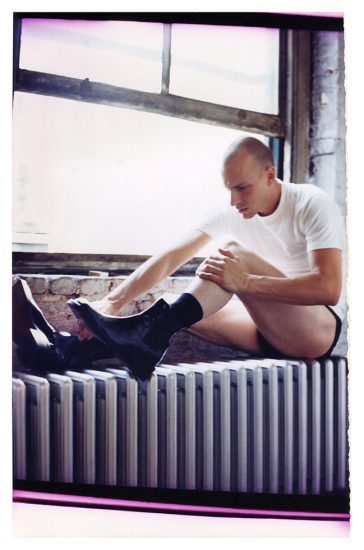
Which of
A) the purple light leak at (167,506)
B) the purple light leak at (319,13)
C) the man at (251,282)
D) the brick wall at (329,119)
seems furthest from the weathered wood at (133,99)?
the purple light leak at (167,506)

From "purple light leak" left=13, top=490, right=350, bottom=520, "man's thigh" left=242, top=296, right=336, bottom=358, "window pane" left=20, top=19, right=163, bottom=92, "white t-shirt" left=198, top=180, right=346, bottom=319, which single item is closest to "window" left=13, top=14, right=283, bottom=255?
"window pane" left=20, top=19, right=163, bottom=92

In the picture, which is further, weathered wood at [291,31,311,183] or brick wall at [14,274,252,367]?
weathered wood at [291,31,311,183]

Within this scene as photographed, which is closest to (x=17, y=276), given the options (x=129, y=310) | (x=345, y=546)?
(x=129, y=310)

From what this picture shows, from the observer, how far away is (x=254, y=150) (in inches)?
84.8

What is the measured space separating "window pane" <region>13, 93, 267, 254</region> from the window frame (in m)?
0.04

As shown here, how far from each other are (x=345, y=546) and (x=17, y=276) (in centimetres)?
164

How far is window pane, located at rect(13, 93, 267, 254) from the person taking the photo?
2.15 metres

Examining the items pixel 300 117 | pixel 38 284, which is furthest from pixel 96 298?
pixel 300 117

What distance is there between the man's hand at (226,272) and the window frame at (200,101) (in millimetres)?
61

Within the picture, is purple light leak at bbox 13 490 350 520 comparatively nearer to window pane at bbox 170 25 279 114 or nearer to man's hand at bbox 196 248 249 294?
man's hand at bbox 196 248 249 294

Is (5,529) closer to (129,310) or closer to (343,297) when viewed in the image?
(129,310)

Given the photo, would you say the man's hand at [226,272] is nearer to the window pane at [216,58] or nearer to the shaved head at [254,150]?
the shaved head at [254,150]

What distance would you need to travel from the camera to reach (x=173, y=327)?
2.11m

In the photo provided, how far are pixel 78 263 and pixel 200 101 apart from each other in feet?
2.72
